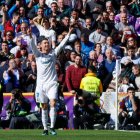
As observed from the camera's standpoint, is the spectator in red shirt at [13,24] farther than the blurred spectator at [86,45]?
Yes

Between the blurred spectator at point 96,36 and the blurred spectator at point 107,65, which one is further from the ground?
the blurred spectator at point 96,36

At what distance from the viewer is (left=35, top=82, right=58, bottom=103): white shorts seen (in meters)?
21.0

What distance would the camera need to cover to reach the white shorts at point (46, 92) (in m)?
21.0

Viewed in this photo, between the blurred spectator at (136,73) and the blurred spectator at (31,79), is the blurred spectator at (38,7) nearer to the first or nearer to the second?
the blurred spectator at (31,79)

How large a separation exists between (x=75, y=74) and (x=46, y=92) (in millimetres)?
5081

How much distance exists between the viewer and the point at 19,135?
65.8 ft

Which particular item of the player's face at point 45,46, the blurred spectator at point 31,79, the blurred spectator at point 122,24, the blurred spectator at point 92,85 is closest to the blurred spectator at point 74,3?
the blurred spectator at point 122,24

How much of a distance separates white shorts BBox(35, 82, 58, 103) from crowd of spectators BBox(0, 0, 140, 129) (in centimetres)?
435

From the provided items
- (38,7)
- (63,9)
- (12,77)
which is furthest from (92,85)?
(38,7)

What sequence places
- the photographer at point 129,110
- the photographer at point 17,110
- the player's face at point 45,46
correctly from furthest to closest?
the photographer at point 17,110, the photographer at point 129,110, the player's face at point 45,46

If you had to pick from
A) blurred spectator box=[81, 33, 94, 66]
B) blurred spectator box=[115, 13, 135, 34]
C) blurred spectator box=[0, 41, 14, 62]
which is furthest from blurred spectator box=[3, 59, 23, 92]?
blurred spectator box=[115, 13, 135, 34]

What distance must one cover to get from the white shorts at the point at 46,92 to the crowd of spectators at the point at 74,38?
4.35m

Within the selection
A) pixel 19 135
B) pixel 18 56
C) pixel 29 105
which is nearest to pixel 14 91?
pixel 29 105

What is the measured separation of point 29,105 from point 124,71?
3.09m
